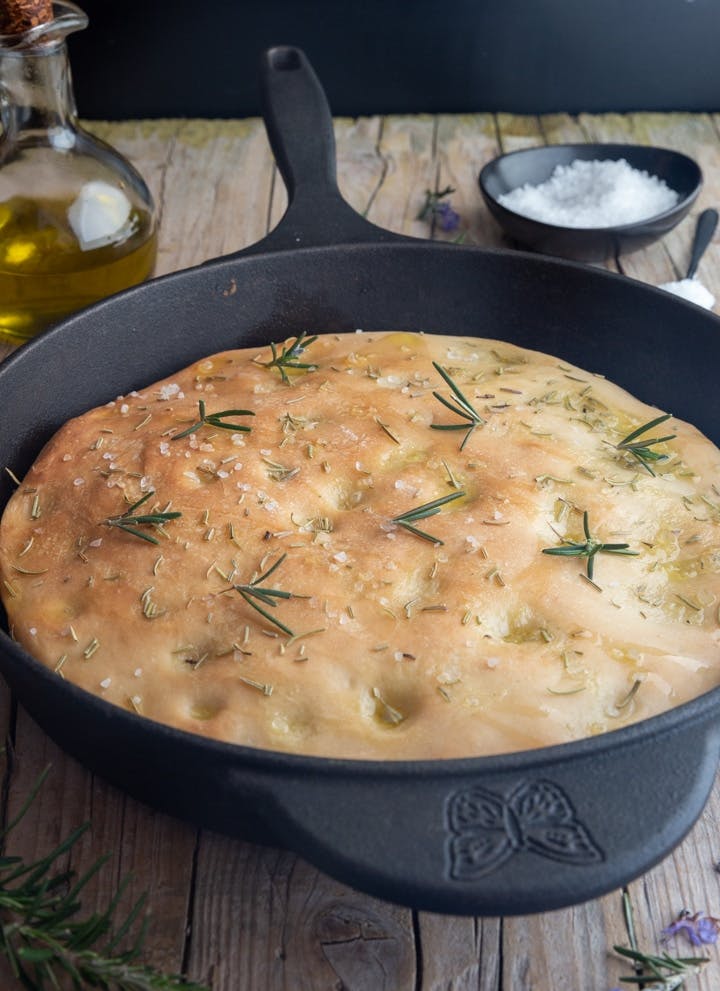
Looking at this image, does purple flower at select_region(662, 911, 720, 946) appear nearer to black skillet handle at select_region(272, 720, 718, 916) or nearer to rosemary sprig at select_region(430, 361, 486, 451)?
black skillet handle at select_region(272, 720, 718, 916)

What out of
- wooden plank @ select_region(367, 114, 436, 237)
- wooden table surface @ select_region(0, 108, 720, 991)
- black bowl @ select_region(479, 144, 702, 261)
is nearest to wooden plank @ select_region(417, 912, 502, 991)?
wooden table surface @ select_region(0, 108, 720, 991)

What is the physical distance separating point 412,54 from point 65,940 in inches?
119

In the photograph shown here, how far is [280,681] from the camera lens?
1468mm

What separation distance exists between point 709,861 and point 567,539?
0.49m

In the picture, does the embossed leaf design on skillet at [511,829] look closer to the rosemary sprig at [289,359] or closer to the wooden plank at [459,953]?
the wooden plank at [459,953]

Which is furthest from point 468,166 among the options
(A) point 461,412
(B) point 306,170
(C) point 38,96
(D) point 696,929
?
(D) point 696,929

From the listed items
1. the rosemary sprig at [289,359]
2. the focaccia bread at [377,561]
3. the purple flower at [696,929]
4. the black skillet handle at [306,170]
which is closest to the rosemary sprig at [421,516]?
the focaccia bread at [377,561]

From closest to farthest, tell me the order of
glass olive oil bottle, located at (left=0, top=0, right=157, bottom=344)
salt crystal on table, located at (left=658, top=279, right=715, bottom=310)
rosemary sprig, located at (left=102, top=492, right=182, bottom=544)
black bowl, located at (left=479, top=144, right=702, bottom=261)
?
rosemary sprig, located at (left=102, top=492, right=182, bottom=544) → glass olive oil bottle, located at (left=0, top=0, right=157, bottom=344) → salt crystal on table, located at (left=658, top=279, right=715, bottom=310) → black bowl, located at (left=479, top=144, right=702, bottom=261)

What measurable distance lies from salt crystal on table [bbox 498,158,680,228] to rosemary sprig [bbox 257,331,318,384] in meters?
1.02

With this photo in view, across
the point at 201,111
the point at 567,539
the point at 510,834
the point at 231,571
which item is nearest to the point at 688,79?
the point at 201,111

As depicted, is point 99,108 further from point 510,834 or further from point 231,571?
point 510,834

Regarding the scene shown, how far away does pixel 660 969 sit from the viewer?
1.38 m

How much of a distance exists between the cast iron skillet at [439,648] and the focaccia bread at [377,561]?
15 cm

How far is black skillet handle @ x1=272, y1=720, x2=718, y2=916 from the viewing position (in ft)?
3.70
